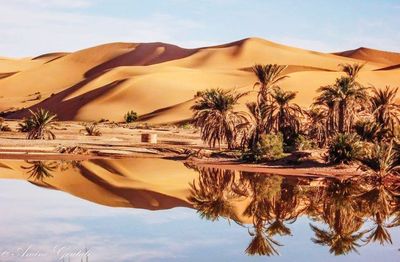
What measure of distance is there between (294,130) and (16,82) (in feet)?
344

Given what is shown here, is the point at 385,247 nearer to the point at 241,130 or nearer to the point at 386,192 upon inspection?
the point at 386,192

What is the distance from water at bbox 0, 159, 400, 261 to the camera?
469 inches

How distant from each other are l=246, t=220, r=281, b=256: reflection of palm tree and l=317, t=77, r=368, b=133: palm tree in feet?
64.0

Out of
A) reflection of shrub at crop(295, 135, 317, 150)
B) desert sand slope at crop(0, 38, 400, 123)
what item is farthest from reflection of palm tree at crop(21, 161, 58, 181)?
desert sand slope at crop(0, 38, 400, 123)

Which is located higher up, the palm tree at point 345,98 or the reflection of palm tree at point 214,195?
the palm tree at point 345,98

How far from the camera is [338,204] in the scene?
58.3ft

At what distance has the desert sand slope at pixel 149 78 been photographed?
83750 mm

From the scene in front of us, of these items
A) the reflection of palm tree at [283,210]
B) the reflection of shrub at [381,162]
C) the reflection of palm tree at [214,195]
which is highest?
the reflection of shrub at [381,162]

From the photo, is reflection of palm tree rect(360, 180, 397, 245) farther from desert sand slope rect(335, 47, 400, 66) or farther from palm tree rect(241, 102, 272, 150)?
desert sand slope rect(335, 47, 400, 66)

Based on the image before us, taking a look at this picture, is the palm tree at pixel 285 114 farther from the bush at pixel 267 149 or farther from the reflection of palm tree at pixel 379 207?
the reflection of palm tree at pixel 379 207

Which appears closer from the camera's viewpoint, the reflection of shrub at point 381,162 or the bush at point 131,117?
the reflection of shrub at point 381,162

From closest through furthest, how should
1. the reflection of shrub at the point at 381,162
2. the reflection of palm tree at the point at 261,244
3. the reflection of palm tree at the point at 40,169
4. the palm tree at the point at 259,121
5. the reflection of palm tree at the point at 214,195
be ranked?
the reflection of palm tree at the point at 261,244
the reflection of palm tree at the point at 214,195
the reflection of palm tree at the point at 40,169
the reflection of shrub at the point at 381,162
the palm tree at the point at 259,121

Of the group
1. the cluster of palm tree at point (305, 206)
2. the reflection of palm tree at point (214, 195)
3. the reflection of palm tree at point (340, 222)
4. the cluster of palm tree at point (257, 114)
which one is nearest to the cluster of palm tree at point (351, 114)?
the cluster of palm tree at point (257, 114)

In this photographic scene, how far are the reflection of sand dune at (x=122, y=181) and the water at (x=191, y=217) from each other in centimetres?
4
